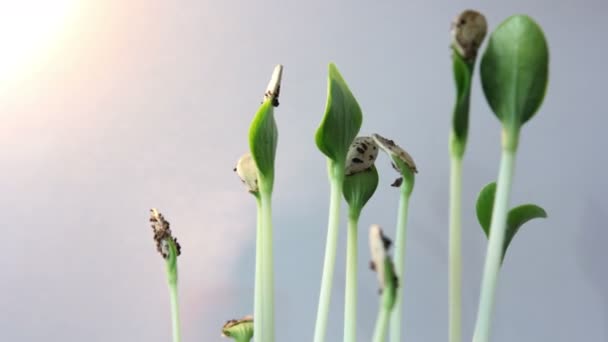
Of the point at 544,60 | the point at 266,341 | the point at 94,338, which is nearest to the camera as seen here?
the point at 544,60

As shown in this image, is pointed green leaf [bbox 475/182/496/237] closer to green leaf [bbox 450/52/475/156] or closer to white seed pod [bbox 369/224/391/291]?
green leaf [bbox 450/52/475/156]

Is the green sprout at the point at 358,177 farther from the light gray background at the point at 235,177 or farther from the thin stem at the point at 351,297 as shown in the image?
the light gray background at the point at 235,177

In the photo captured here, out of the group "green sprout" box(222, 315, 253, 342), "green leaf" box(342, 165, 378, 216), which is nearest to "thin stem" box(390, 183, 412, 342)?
"green leaf" box(342, 165, 378, 216)

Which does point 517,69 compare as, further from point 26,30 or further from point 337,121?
point 26,30

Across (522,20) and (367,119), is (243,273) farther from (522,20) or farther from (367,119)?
(522,20)

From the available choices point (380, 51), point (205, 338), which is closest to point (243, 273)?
point (205, 338)

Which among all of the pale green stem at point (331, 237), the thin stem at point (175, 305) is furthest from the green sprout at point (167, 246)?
the pale green stem at point (331, 237)

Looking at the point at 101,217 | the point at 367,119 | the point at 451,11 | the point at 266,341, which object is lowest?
the point at 266,341
